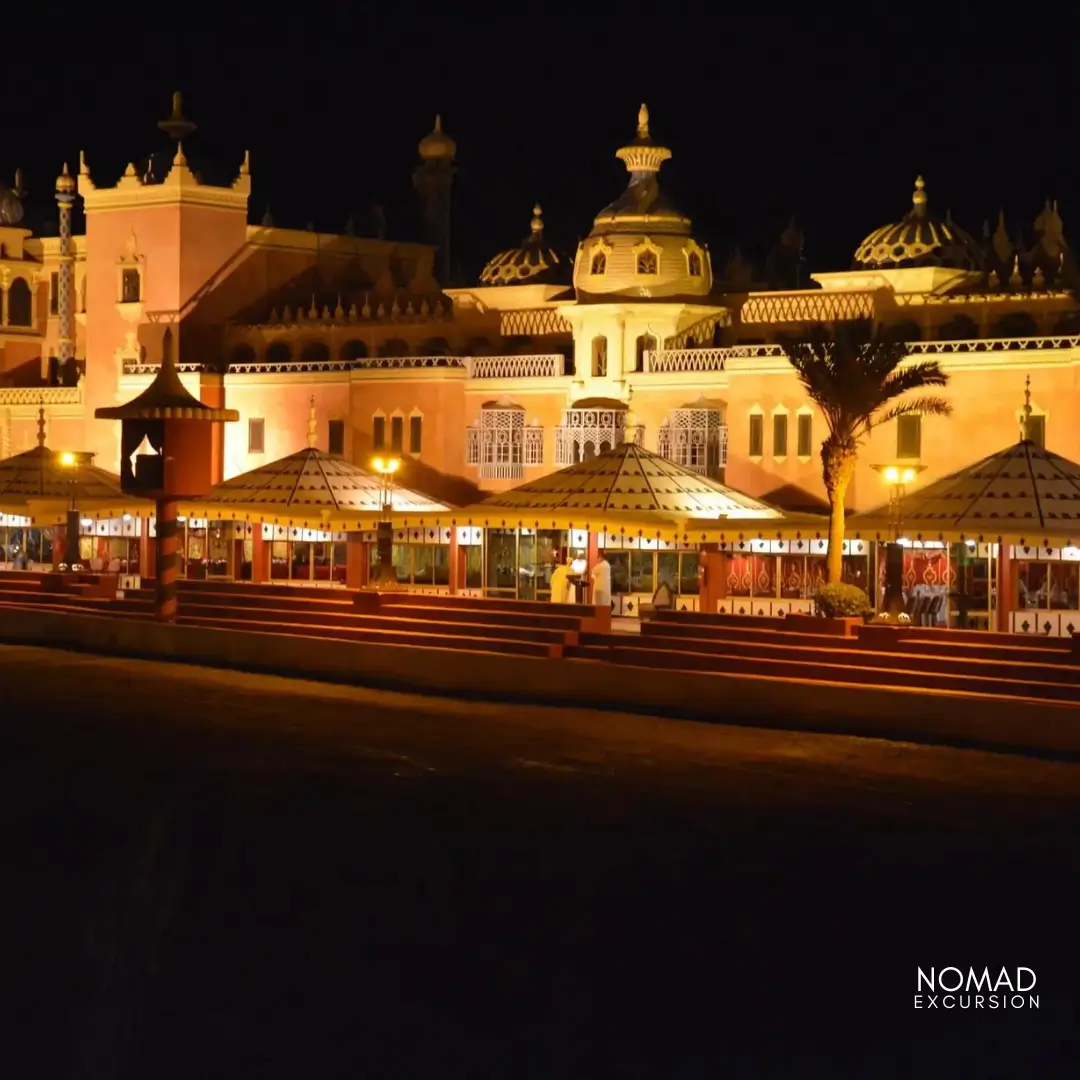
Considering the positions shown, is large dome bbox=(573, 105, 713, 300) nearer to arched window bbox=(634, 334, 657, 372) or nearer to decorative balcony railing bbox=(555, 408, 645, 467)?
arched window bbox=(634, 334, 657, 372)

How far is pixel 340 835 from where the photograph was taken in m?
24.8

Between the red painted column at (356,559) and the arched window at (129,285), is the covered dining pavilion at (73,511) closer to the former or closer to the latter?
the red painted column at (356,559)

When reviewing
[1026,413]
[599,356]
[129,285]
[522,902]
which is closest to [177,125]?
[129,285]

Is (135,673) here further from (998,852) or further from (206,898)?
(998,852)

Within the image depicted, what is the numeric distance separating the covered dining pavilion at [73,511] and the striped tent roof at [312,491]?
113 inches

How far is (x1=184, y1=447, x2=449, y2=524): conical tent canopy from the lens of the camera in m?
44.0

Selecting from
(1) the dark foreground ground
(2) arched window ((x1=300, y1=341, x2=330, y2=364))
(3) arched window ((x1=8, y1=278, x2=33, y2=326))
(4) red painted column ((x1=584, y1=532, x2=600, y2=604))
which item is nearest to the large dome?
(2) arched window ((x1=300, y1=341, x2=330, y2=364))

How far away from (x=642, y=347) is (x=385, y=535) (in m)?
8.98

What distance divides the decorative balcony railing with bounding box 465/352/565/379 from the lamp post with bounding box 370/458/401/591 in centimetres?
600

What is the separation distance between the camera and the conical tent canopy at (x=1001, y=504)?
3572 centimetres

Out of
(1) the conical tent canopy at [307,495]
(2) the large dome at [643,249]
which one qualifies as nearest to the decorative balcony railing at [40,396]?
(1) the conical tent canopy at [307,495]

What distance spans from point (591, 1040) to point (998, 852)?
570 centimetres

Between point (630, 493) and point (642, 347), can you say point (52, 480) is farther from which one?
point (630, 493)

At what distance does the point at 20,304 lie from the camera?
221 ft
